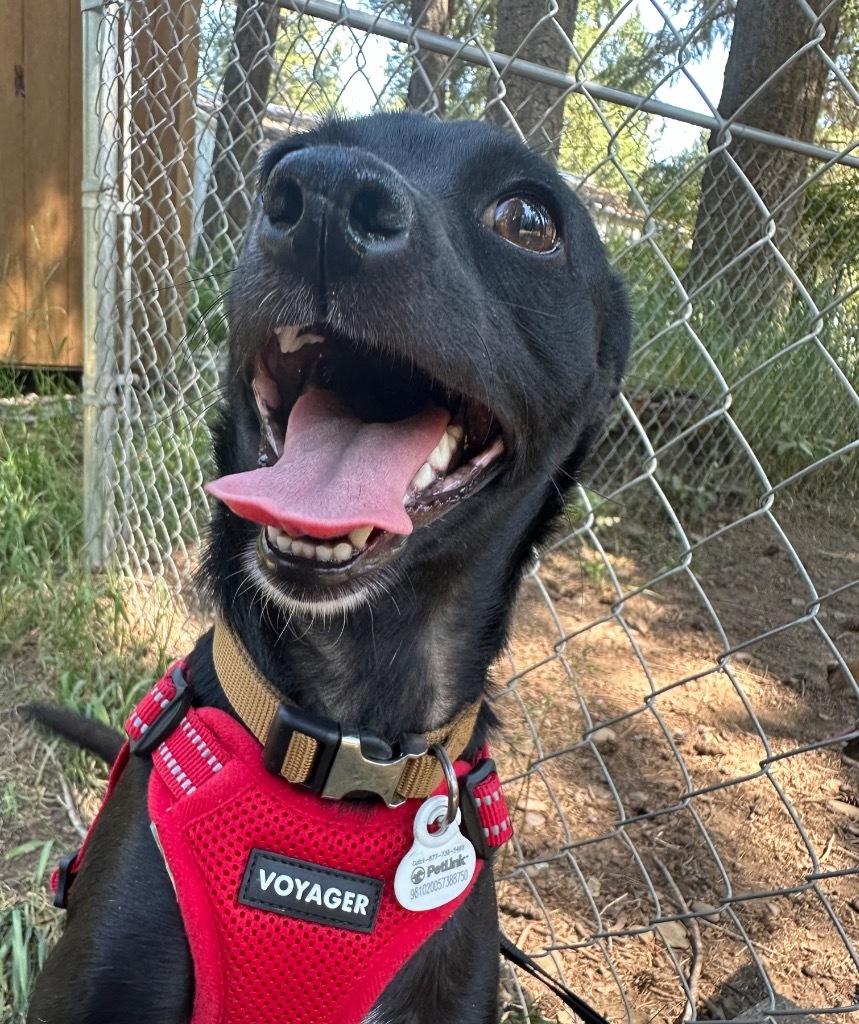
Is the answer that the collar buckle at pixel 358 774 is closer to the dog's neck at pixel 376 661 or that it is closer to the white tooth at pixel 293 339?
the dog's neck at pixel 376 661

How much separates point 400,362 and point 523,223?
343 mm

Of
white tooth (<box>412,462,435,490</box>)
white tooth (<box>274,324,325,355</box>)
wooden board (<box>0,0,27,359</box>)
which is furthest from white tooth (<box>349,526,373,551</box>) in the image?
wooden board (<box>0,0,27,359</box>)

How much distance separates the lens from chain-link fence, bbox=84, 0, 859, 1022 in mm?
1966

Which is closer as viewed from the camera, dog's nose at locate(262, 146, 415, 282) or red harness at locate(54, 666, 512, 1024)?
dog's nose at locate(262, 146, 415, 282)

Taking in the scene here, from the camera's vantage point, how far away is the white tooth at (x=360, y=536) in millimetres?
1179

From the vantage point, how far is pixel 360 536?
1.19m

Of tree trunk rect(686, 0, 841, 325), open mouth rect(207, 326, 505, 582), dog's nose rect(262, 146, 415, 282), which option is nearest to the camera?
dog's nose rect(262, 146, 415, 282)

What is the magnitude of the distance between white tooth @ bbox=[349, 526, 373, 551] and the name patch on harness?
464 millimetres

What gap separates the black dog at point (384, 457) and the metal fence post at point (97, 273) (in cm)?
169

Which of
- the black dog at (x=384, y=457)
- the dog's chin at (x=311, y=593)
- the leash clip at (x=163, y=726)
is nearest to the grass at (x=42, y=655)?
the black dog at (x=384, y=457)

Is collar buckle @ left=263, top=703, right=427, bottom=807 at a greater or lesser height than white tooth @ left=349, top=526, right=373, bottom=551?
lesser

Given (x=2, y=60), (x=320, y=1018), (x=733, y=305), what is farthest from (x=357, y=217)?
(x=2, y=60)

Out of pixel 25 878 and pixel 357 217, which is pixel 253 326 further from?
pixel 25 878

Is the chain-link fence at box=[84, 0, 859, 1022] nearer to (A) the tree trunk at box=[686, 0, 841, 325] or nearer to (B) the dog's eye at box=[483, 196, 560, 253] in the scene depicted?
(A) the tree trunk at box=[686, 0, 841, 325]
